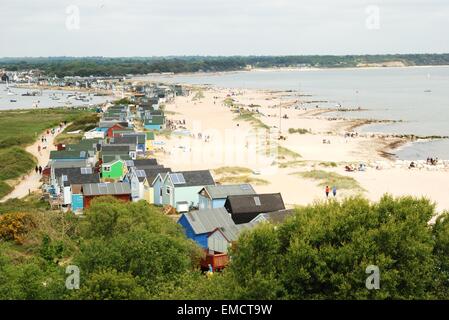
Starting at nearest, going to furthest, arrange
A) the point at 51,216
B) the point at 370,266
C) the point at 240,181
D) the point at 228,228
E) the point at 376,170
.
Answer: the point at 370,266 → the point at 228,228 → the point at 51,216 → the point at 240,181 → the point at 376,170

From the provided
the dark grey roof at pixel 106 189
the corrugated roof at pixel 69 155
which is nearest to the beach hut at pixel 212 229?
the dark grey roof at pixel 106 189

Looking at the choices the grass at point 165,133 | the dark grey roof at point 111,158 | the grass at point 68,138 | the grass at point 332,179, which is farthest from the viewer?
the grass at point 165,133

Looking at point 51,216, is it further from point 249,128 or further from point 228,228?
point 249,128

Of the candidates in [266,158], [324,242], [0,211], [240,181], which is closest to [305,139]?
[266,158]

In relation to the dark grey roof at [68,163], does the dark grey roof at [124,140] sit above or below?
above

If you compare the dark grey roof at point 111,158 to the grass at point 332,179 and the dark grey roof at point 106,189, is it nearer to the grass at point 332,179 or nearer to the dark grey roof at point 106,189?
the dark grey roof at point 106,189
